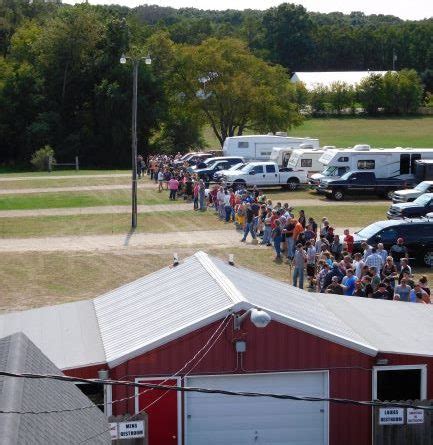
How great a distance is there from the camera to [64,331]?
14844 mm

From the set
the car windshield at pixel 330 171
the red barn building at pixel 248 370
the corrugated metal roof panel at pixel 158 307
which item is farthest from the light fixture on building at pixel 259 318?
the car windshield at pixel 330 171

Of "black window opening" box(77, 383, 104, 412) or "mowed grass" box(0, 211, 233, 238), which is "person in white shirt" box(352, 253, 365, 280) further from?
"mowed grass" box(0, 211, 233, 238)

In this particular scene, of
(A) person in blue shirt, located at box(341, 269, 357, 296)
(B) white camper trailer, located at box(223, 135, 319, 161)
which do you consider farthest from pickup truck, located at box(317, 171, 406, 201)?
(A) person in blue shirt, located at box(341, 269, 357, 296)

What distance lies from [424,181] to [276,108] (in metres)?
26.7

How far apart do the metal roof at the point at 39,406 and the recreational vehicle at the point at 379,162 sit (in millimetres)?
33984

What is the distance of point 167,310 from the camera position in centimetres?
1393

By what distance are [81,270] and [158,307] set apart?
13284 millimetres

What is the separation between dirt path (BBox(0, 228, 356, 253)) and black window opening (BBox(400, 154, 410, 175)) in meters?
11.9

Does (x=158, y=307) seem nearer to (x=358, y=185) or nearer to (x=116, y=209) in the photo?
(x=116, y=209)

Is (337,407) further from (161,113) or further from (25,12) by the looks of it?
(25,12)

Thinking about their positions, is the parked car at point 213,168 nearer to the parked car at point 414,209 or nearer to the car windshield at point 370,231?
the parked car at point 414,209

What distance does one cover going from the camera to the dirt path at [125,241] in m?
31.3

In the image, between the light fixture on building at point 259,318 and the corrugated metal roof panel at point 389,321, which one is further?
the corrugated metal roof panel at point 389,321

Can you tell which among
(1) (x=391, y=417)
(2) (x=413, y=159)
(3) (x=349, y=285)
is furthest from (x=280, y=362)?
(2) (x=413, y=159)
